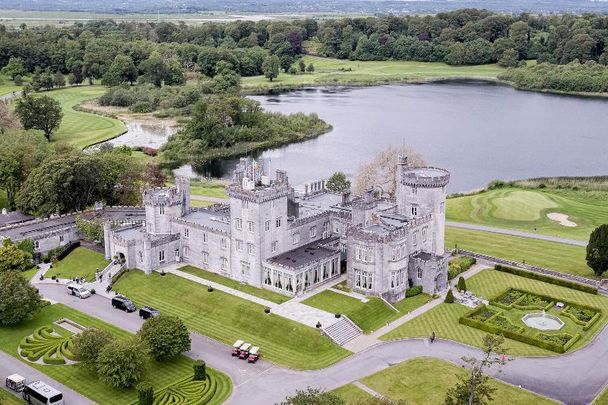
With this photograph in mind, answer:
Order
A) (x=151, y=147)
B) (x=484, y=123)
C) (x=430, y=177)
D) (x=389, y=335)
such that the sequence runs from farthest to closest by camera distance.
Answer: (x=484, y=123) → (x=151, y=147) → (x=430, y=177) → (x=389, y=335)

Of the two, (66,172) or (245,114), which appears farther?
(245,114)

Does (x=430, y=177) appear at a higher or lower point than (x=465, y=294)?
higher

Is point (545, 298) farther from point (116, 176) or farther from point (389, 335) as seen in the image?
point (116, 176)

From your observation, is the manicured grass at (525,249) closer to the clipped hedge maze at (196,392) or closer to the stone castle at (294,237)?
the stone castle at (294,237)

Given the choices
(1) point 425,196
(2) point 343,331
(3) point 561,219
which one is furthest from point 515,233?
(2) point 343,331

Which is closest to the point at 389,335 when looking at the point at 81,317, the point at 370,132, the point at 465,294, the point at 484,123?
the point at 465,294

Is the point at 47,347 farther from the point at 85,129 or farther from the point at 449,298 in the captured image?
the point at 85,129

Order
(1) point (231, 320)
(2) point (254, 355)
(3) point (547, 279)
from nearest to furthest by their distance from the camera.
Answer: (2) point (254, 355)
(1) point (231, 320)
(3) point (547, 279)

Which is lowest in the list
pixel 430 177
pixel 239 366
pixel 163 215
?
pixel 239 366
